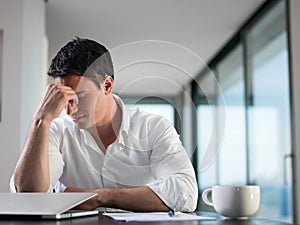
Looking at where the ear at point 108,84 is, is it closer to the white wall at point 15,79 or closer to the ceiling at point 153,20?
the ceiling at point 153,20

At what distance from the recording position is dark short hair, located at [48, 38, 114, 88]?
1.40m

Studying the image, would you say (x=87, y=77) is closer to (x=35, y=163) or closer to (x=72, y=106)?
(x=72, y=106)

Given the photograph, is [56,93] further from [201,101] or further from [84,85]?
[201,101]

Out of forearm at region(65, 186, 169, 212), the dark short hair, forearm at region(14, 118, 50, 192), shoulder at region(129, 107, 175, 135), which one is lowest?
forearm at region(65, 186, 169, 212)

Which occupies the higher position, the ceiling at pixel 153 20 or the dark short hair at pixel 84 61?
the ceiling at pixel 153 20

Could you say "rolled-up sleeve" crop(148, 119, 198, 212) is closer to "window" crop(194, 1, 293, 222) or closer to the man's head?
the man's head

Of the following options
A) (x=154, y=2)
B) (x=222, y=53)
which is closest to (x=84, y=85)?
(x=154, y=2)

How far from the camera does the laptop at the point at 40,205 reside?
1063 millimetres

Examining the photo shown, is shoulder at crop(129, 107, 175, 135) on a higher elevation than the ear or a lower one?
lower

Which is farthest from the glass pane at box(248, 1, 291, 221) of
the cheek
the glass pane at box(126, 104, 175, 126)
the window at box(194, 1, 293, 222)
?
the cheek

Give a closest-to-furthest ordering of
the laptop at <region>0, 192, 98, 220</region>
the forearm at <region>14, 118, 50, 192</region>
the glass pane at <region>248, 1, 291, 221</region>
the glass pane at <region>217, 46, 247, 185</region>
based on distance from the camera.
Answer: the laptop at <region>0, 192, 98, 220</region> < the forearm at <region>14, 118, 50, 192</region> < the glass pane at <region>248, 1, 291, 221</region> < the glass pane at <region>217, 46, 247, 185</region>

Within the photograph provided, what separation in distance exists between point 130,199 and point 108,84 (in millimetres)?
351

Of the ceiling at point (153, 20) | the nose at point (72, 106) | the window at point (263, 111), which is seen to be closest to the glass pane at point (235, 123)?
the window at point (263, 111)

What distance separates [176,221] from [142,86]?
1.51 ft
